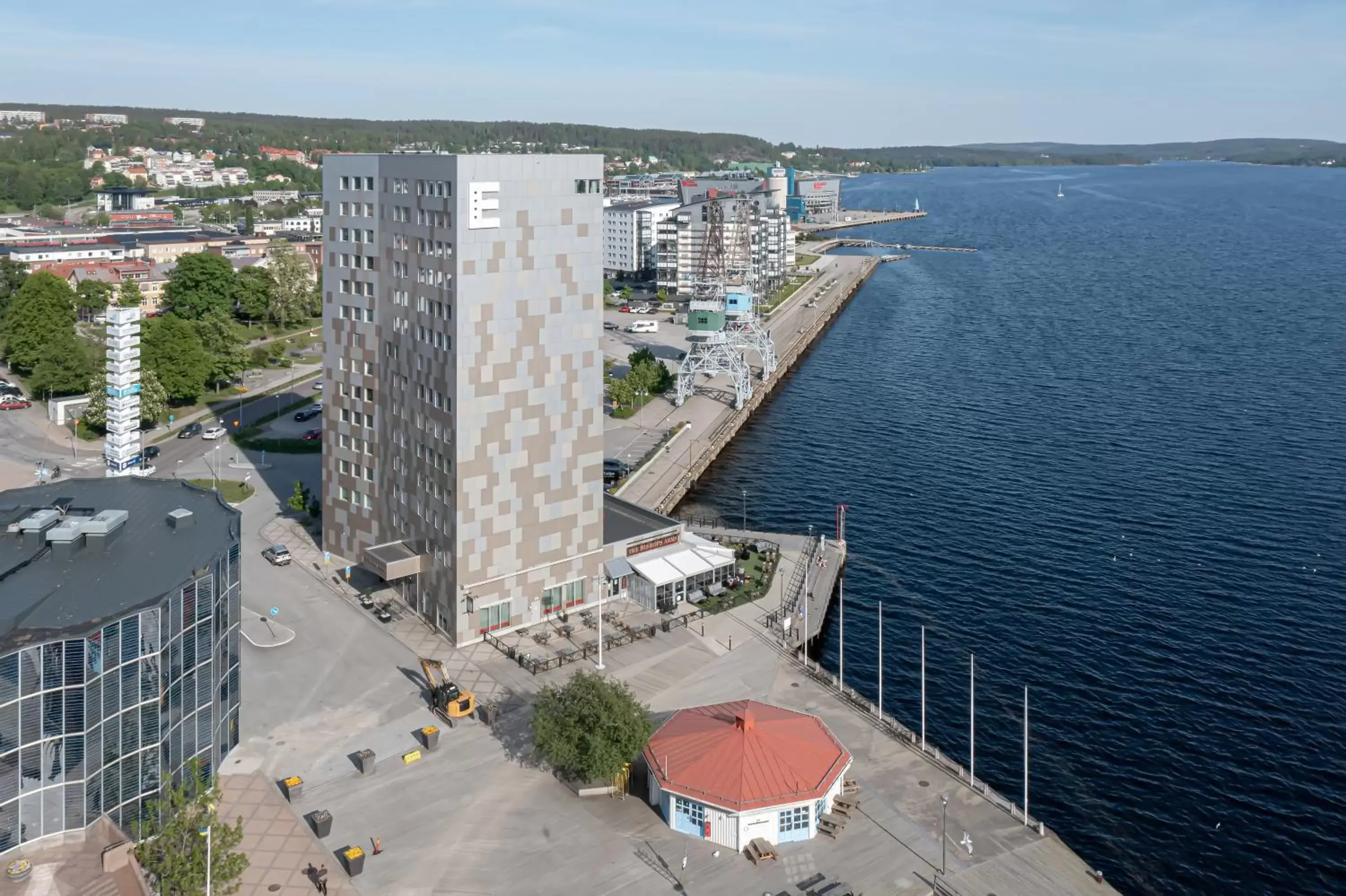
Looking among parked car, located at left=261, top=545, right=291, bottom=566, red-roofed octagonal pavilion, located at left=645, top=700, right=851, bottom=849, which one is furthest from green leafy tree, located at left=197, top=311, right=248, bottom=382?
red-roofed octagonal pavilion, located at left=645, top=700, right=851, bottom=849

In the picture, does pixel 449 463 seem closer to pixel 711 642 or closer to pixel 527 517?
pixel 527 517

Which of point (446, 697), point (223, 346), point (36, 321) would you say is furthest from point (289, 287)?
point (446, 697)

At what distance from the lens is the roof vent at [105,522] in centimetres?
4809

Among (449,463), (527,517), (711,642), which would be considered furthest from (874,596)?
(449,463)

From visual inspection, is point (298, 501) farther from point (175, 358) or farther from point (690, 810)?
point (690, 810)

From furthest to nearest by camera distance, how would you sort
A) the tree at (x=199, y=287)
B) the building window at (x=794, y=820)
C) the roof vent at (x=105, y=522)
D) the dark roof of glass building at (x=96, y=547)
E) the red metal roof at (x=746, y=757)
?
the tree at (x=199, y=287) < the roof vent at (x=105, y=522) < the building window at (x=794, y=820) < the red metal roof at (x=746, y=757) < the dark roof of glass building at (x=96, y=547)

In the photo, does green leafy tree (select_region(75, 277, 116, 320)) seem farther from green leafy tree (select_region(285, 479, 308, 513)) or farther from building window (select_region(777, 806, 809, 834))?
building window (select_region(777, 806, 809, 834))

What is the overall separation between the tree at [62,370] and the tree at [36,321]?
265cm

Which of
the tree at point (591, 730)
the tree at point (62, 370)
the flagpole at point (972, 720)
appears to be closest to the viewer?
the tree at point (591, 730)

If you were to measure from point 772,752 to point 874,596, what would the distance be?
28536mm

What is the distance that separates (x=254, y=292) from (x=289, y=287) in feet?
14.7

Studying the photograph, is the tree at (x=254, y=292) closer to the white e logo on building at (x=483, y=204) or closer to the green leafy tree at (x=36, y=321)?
the green leafy tree at (x=36, y=321)

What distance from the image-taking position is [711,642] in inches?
2489

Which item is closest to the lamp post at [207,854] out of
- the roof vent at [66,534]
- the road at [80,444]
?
the roof vent at [66,534]
